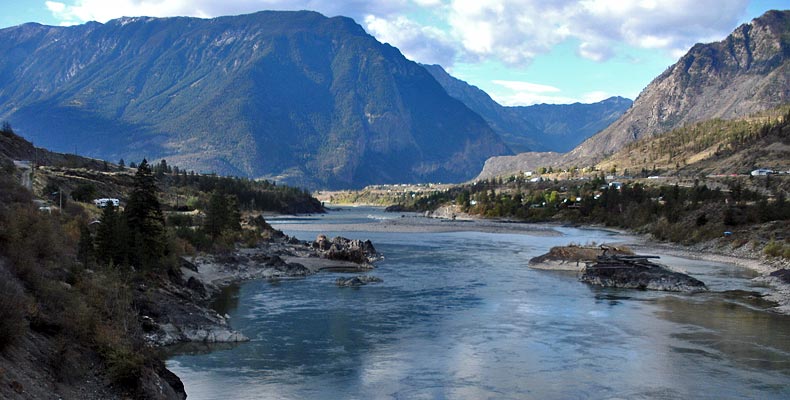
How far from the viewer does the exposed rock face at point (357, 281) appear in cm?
5884

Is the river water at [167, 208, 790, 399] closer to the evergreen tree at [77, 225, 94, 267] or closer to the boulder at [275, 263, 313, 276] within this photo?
the boulder at [275, 263, 313, 276]

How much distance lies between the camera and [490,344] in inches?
1453

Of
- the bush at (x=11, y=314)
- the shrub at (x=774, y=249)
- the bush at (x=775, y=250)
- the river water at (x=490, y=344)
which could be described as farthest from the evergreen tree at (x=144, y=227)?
the shrub at (x=774, y=249)

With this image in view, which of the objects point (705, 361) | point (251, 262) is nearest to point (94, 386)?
point (705, 361)

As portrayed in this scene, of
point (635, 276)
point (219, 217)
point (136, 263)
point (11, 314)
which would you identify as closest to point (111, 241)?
point (136, 263)

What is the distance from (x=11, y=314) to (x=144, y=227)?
28.6 metres

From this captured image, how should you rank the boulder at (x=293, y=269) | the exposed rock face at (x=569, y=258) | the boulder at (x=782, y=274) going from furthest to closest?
the exposed rock face at (x=569, y=258), the boulder at (x=293, y=269), the boulder at (x=782, y=274)

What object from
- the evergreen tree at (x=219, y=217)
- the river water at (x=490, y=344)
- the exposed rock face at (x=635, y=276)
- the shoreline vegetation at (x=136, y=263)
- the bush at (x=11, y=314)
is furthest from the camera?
the evergreen tree at (x=219, y=217)

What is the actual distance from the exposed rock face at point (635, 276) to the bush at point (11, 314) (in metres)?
50.2

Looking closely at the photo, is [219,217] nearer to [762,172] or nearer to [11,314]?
[11,314]

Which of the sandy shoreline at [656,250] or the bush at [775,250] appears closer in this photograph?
the sandy shoreline at [656,250]

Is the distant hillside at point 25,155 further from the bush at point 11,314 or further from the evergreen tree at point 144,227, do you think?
the bush at point 11,314

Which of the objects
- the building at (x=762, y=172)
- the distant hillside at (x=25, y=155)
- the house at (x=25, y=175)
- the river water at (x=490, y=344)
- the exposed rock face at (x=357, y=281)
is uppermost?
the building at (x=762, y=172)

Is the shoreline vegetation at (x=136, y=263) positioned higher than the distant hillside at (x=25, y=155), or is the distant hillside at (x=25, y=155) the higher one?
the distant hillside at (x=25, y=155)
